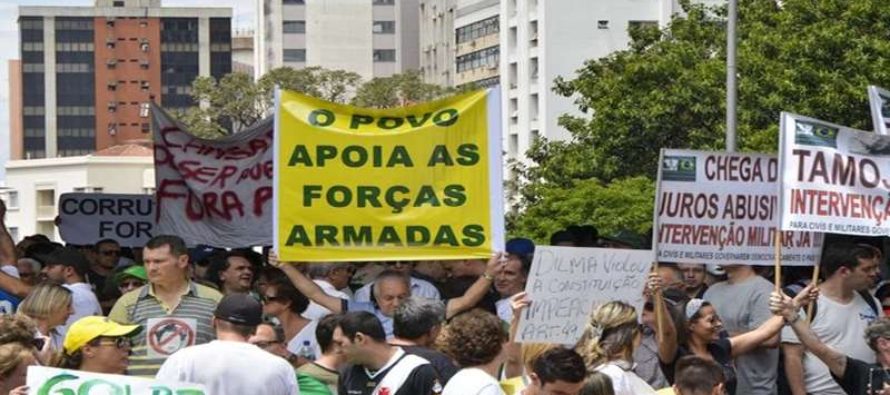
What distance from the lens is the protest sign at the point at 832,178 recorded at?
41.0 ft

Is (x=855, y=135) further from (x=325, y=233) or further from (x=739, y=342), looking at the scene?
(x=325, y=233)

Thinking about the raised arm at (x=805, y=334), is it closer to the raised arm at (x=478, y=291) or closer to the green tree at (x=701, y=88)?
the raised arm at (x=478, y=291)

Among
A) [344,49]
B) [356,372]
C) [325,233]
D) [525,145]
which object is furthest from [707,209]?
[344,49]

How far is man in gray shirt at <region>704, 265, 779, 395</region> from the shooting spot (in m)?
12.6

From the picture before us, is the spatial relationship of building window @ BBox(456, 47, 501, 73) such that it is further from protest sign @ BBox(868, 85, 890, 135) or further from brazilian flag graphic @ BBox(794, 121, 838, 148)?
brazilian flag graphic @ BBox(794, 121, 838, 148)

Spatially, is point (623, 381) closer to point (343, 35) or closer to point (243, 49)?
point (343, 35)

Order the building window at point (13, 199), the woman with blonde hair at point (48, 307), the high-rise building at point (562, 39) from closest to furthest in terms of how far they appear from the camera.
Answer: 1. the woman with blonde hair at point (48, 307)
2. the high-rise building at point (562, 39)
3. the building window at point (13, 199)

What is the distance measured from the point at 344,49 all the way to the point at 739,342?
131 m

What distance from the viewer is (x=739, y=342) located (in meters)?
12.2

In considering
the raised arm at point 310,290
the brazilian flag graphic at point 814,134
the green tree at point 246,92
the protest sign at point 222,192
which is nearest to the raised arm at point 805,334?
the brazilian flag graphic at point 814,134

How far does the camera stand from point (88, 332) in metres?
9.76

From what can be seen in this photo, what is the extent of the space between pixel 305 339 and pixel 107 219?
9.58 metres

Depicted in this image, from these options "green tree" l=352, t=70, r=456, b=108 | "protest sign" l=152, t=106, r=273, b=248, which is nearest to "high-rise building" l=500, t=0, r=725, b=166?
"green tree" l=352, t=70, r=456, b=108

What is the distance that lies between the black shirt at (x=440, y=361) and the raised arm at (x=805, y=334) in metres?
2.40
